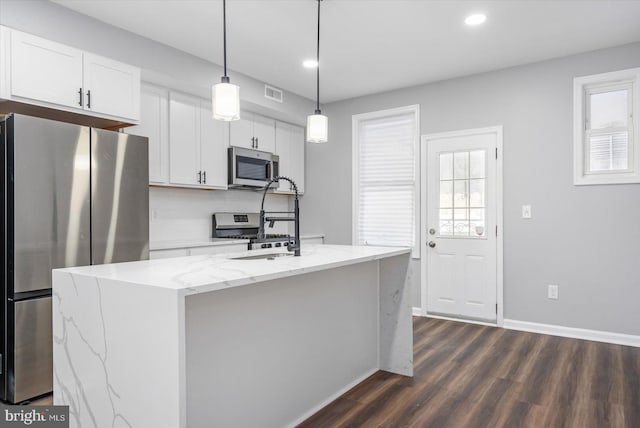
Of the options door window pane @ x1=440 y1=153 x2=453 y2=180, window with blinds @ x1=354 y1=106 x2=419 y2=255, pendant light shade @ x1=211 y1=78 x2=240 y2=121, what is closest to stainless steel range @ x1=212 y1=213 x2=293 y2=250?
window with blinds @ x1=354 y1=106 x2=419 y2=255

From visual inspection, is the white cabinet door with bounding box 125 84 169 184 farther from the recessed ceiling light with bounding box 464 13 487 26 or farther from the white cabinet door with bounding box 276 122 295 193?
the recessed ceiling light with bounding box 464 13 487 26

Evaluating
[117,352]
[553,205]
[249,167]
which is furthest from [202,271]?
[553,205]

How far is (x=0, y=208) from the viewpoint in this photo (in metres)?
2.39

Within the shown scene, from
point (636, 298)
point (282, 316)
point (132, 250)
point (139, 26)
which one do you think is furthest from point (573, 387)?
point (139, 26)

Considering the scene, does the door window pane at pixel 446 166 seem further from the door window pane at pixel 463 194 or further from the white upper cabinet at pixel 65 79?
→ the white upper cabinet at pixel 65 79

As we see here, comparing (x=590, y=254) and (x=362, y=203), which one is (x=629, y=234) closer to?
(x=590, y=254)

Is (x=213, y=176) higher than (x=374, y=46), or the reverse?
(x=374, y=46)

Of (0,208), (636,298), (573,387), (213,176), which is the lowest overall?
(573,387)

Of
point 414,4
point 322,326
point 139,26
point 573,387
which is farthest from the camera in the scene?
point 139,26

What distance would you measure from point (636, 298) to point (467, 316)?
1.46 m

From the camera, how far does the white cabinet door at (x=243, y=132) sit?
4.38 m

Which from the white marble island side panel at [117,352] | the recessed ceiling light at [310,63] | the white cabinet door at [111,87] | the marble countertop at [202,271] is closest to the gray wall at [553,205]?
the recessed ceiling light at [310,63]

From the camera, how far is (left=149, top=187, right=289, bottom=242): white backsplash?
3945 mm

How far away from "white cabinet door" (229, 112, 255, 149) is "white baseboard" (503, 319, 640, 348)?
3345 mm
